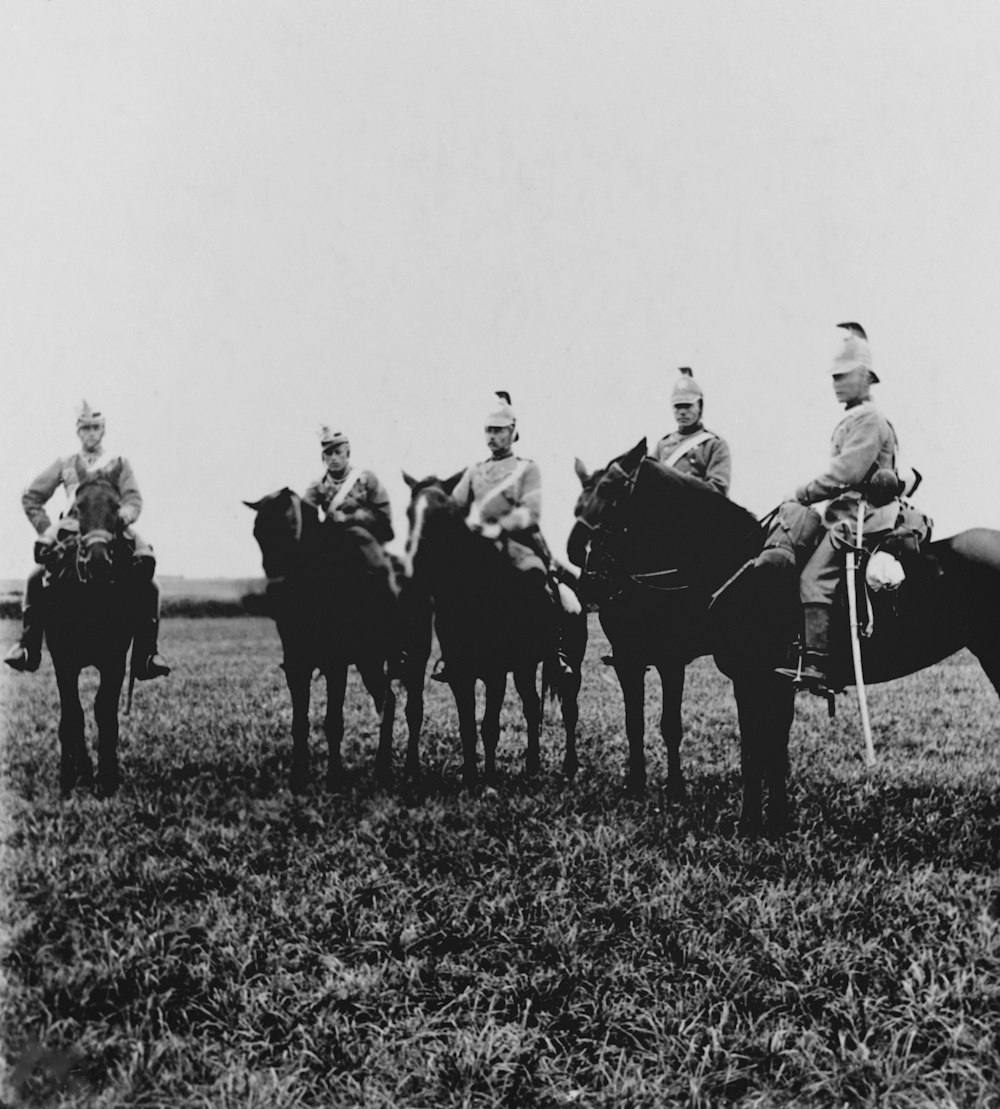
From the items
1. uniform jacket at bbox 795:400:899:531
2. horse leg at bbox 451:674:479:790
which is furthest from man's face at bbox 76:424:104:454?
uniform jacket at bbox 795:400:899:531

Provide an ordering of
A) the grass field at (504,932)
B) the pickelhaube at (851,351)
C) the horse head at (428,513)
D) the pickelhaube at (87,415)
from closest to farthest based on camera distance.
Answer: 1. the grass field at (504,932)
2. the pickelhaube at (851,351)
3. the horse head at (428,513)
4. the pickelhaube at (87,415)

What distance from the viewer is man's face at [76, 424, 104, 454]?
237 inches

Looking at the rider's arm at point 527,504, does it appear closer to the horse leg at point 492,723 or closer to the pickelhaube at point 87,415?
the horse leg at point 492,723

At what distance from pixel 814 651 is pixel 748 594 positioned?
533 millimetres

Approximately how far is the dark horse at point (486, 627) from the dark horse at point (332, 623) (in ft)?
1.01

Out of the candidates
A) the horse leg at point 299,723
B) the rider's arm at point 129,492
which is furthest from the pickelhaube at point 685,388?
the rider's arm at point 129,492

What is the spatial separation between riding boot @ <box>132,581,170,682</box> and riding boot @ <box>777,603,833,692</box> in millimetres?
4095

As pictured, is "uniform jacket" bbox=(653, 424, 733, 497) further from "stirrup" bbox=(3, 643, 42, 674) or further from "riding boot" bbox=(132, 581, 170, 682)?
"stirrup" bbox=(3, 643, 42, 674)

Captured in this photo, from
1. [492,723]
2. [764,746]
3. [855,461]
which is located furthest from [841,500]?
[492,723]

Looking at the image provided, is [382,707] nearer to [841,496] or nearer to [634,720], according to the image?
[634,720]

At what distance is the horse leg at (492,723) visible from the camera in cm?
632

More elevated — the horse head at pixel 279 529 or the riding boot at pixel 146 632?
the horse head at pixel 279 529

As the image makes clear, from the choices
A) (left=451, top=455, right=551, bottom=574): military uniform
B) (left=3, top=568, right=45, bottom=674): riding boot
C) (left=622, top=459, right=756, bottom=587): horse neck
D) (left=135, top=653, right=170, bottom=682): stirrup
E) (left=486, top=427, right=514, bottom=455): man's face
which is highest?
(left=486, top=427, right=514, bottom=455): man's face

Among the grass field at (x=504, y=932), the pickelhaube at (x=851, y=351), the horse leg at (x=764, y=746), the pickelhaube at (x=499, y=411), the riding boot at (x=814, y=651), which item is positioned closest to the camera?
the grass field at (x=504, y=932)
